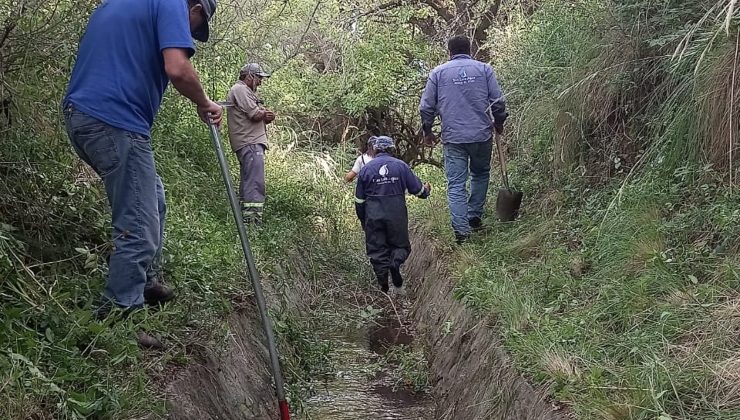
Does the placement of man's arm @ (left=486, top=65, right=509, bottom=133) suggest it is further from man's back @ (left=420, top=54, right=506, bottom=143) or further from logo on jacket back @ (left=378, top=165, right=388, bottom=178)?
logo on jacket back @ (left=378, top=165, right=388, bottom=178)

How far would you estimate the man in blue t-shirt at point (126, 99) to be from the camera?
3359 mm

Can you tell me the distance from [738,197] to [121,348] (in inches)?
134

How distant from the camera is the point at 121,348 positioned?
10.6 feet

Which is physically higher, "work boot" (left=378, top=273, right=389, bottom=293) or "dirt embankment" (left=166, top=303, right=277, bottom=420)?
"dirt embankment" (left=166, top=303, right=277, bottom=420)

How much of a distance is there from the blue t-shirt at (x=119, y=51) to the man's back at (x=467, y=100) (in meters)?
3.68

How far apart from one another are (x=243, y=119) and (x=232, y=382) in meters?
3.83

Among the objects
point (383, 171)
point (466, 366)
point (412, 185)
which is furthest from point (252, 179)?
point (466, 366)

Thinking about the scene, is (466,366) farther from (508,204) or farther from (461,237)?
(508,204)

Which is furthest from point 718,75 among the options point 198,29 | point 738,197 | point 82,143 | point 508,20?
point 508,20

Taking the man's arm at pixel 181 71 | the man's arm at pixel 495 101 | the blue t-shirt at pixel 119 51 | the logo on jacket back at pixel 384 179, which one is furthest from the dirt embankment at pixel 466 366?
the blue t-shirt at pixel 119 51

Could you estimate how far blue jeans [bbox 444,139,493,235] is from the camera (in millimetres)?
6750

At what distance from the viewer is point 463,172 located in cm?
679

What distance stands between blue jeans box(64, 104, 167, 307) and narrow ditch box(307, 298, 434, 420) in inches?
78.9

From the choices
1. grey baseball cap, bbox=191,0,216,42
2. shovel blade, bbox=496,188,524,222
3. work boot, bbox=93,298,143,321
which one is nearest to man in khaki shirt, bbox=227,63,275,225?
shovel blade, bbox=496,188,524,222
